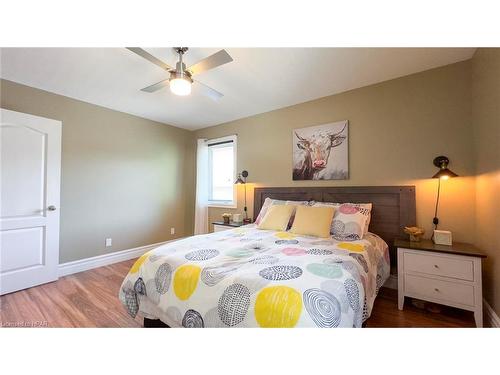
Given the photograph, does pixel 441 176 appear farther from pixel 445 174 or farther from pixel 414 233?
pixel 414 233

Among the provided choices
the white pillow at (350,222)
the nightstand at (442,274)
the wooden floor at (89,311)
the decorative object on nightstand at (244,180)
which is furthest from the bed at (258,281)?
the decorative object on nightstand at (244,180)

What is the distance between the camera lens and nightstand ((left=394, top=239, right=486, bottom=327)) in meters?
1.66

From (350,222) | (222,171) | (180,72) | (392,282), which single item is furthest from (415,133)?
(222,171)

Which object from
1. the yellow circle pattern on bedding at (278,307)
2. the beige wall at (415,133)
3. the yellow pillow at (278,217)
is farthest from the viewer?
the yellow pillow at (278,217)

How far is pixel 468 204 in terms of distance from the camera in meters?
2.02

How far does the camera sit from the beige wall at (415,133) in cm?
205

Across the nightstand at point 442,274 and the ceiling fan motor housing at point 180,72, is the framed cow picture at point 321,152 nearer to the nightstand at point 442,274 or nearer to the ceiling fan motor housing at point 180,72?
the nightstand at point 442,274

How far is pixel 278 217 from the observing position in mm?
2484

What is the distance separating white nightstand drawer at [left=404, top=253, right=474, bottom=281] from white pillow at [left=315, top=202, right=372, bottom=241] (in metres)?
0.44

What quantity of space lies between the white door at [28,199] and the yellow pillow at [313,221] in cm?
299

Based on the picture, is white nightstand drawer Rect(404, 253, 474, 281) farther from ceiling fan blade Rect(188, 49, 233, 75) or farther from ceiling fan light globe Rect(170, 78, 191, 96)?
ceiling fan light globe Rect(170, 78, 191, 96)
